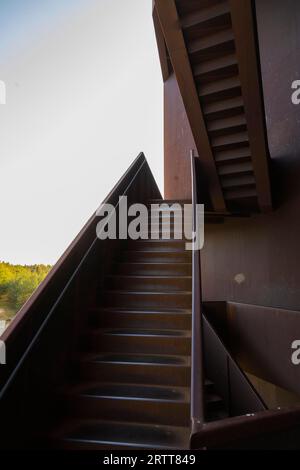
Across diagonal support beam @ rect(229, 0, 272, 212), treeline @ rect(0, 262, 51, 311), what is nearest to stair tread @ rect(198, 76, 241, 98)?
diagonal support beam @ rect(229, 0, 272, 212)

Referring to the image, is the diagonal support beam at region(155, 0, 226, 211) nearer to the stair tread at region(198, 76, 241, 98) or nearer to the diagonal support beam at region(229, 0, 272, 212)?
the stair tread at region(198, 76, 241, 98)

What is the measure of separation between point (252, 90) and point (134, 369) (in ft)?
10.8

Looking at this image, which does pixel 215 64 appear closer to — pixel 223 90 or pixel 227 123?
pixel 223 90

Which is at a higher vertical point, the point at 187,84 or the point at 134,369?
the point at 187,84

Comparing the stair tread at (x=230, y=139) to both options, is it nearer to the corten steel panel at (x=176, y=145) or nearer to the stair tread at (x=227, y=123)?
the stair tread at (x=227, y=123)

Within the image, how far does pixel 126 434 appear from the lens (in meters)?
2.18

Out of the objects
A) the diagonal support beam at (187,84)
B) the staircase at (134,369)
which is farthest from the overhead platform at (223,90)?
the staircase at (134,369)

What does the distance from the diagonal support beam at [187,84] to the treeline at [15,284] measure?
719cm

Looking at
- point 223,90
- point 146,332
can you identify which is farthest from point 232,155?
point 146,332

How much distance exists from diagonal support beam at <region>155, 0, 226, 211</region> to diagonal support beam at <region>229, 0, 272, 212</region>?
24.3 inches

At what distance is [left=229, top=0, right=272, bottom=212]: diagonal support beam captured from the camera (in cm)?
307

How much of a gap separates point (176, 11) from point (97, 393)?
3.81m

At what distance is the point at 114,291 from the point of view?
3.68 meters

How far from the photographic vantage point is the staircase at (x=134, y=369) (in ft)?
7.22
